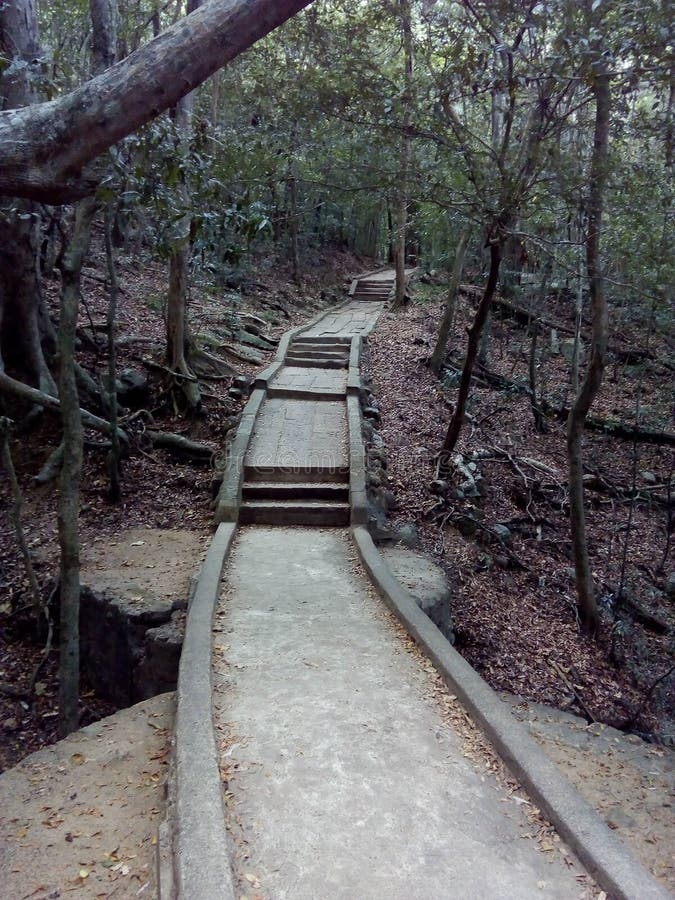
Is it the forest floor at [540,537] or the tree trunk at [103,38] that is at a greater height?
the tree trunk at [103,38]

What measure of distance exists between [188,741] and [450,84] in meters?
7.29

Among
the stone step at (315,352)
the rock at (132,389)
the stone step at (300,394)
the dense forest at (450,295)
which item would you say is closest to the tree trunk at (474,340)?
the dense forest at (450,295)

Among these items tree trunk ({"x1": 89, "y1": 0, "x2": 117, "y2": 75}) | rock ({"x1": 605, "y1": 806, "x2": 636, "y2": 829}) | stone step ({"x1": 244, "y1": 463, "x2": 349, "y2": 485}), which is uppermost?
tree trunk ({"x1": 89, "y1": 0, "x2": 117, "y2": 75})

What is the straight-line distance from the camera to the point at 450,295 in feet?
46.4

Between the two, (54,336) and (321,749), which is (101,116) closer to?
(321,749)

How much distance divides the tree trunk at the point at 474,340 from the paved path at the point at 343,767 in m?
4.36

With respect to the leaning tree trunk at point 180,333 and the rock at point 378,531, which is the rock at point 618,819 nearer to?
the rock at point 378,531

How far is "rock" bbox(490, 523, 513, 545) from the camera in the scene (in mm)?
9391

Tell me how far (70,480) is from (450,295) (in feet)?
34.8

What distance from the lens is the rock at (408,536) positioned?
25.6 ft

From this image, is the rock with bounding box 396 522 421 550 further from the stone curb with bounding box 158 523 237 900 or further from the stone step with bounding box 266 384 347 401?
the stone step with bounding box 266 384 347 401

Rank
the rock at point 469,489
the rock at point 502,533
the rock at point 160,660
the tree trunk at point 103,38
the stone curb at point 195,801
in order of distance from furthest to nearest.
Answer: the rock at point 469,489
the rock at point 502,533
the tree trunk at point 103,38
the rock at point 160,660
the stone curb at point 195,801

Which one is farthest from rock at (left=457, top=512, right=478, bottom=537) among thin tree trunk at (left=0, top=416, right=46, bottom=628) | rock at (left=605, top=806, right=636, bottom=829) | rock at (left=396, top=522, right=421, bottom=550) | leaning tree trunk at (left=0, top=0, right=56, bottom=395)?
leaning tree trunk at (left=0, top=0, right=56, bottom=395)

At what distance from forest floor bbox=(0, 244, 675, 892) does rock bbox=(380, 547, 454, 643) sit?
701 millimetres
